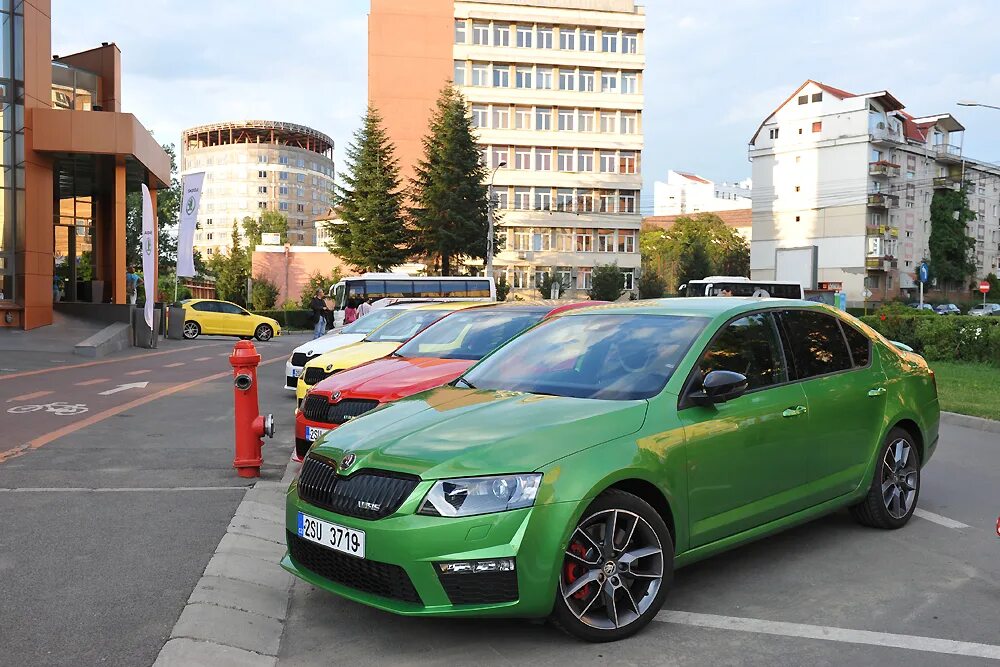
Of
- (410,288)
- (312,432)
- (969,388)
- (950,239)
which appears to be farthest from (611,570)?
(950,239)

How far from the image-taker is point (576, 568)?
393 centimetres

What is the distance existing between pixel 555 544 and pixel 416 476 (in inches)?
25.4

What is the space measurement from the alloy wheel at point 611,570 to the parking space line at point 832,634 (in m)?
0.29

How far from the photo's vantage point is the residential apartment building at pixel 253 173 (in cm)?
15275

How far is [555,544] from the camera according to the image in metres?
3.74

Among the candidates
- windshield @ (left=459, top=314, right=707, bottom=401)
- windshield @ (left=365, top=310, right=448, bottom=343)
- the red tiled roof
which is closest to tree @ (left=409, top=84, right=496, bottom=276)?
windshield @ (left=365, top=310, right=448, bottom=343)

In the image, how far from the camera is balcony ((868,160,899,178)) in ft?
252

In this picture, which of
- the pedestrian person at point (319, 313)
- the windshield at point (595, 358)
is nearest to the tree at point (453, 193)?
the pedestrian person at point (319, 313)

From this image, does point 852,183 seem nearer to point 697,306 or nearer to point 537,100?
point 537,100

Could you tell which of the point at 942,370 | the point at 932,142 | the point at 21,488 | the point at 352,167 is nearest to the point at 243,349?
the point at 21,488

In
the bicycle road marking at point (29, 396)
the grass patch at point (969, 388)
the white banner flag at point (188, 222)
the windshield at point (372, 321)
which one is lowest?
the bicycle road marking at point (29, 396)

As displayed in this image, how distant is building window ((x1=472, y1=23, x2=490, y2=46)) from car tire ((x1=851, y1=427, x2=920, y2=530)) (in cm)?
6983

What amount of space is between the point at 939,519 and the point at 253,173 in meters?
155

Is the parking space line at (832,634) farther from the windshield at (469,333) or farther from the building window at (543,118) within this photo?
the building window at (543,118)
